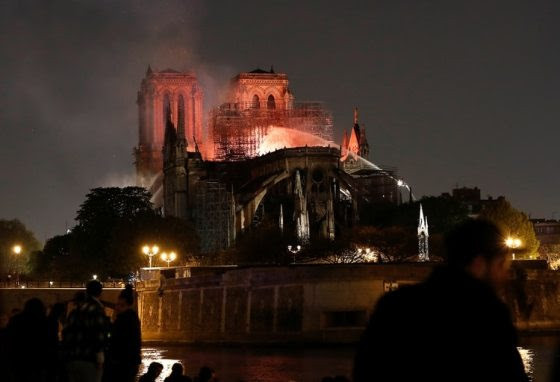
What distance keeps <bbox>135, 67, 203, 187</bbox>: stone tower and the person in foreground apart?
119596 mm

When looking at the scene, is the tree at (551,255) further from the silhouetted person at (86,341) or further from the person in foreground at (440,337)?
the person in foreground at (440,337)

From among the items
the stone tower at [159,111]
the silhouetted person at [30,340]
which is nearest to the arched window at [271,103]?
the stone tower at [159,111]

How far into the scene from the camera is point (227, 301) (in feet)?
182

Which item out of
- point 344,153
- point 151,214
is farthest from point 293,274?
point 344,153

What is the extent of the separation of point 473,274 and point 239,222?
86636mm

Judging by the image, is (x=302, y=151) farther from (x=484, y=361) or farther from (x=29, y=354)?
(x=484, y=361)

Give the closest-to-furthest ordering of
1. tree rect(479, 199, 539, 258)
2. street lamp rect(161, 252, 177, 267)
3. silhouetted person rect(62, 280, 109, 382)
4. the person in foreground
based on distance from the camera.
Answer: the person in foreground < silhouetted person rect(62, 280, 109, 382) < street lamp rect(161, 252, 177, 267) < tree rect(479, 199, 539, 258)

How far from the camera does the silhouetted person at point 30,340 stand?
12914mm

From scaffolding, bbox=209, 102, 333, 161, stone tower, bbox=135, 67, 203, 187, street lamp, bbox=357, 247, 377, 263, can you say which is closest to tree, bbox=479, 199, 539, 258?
street lamp, bbox=357, 247, 377, 263

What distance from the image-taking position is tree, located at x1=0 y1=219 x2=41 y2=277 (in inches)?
4760

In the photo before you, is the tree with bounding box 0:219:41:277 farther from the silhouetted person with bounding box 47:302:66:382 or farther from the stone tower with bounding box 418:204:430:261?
the silhouetted person with bounding box 47:302:66:382

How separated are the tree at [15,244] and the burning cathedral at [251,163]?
14541mm

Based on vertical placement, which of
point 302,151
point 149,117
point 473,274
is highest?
point 149,117

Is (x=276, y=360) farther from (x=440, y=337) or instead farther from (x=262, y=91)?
(x=262, y=91)
